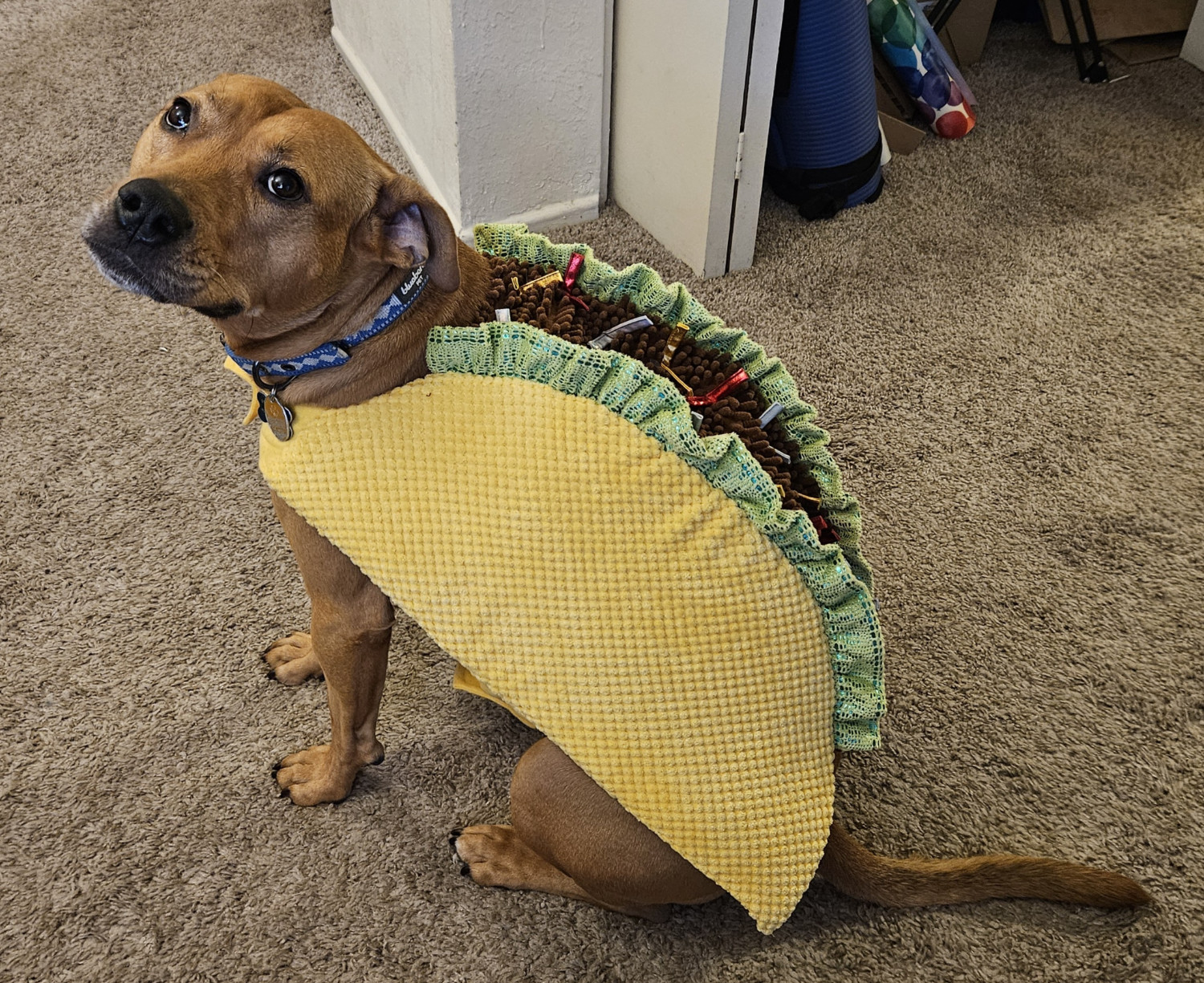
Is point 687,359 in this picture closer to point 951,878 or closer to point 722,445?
point 722,445

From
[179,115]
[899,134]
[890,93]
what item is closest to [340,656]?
[179,115]

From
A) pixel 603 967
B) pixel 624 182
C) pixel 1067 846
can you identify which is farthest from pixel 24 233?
pixel 1067 846

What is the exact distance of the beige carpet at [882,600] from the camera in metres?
1.60

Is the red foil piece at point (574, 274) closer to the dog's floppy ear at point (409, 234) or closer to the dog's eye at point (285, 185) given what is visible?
the dog's floppy ear at point (409, 234)

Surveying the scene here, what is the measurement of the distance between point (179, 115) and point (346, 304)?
297 mm

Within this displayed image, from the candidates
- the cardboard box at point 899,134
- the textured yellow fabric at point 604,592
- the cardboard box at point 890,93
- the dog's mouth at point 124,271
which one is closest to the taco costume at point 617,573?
the textured yellow fabric at point 604,592

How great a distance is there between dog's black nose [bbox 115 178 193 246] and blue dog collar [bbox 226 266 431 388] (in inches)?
8.6

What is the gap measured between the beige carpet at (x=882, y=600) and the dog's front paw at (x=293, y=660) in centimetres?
3

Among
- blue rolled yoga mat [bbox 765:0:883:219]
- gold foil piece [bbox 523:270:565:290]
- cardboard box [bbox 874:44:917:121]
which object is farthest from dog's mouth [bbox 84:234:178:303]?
cardboard box [bbox 874:44:917:121]

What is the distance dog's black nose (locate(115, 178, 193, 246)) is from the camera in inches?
45.5

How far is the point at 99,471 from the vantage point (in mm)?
2211

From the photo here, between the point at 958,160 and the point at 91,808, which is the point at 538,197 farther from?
the point at 91,808

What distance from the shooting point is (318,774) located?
67.9 inches

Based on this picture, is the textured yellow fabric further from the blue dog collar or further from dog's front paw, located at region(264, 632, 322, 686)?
dog's front paw, located at region(264, 632, 322, 686)
